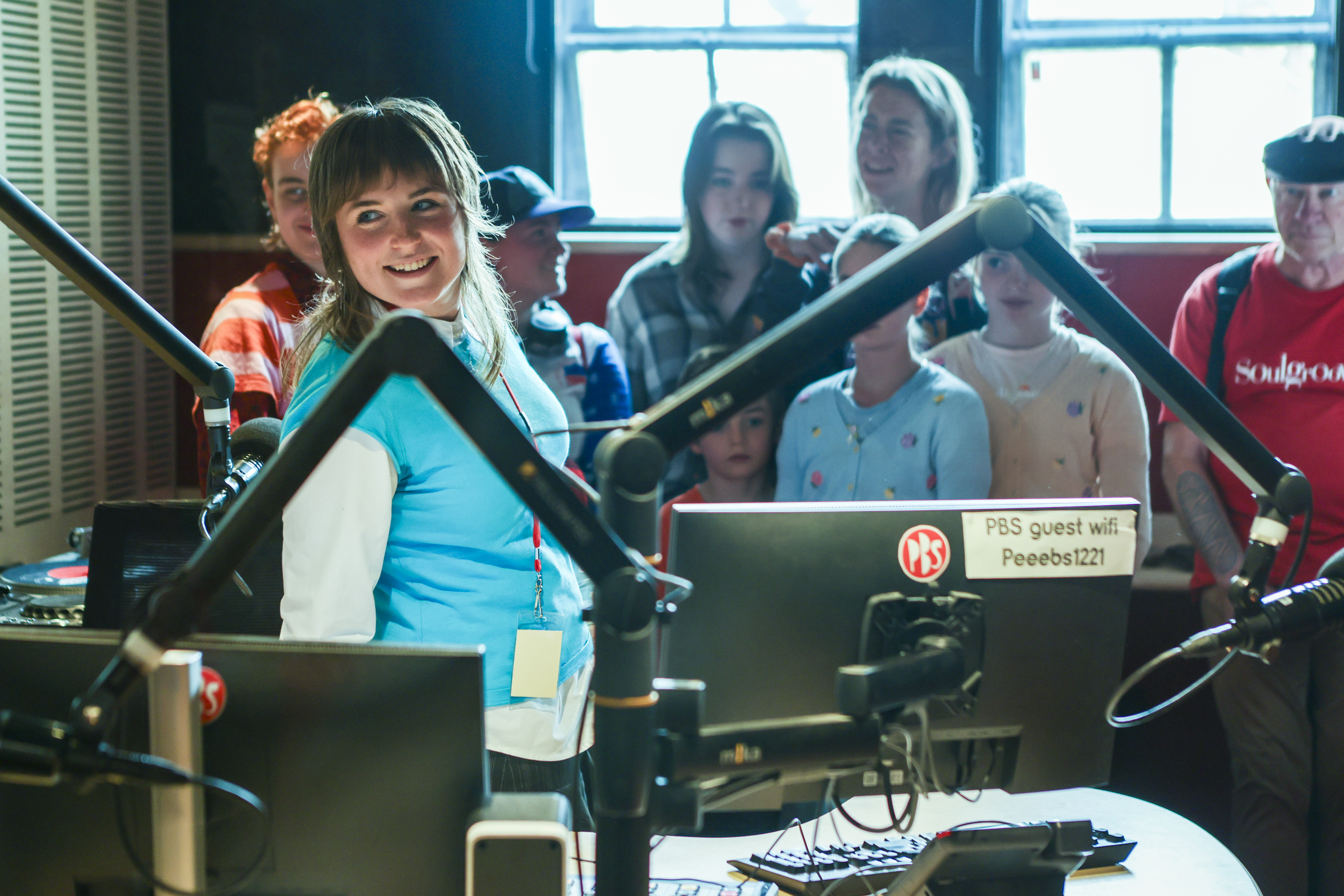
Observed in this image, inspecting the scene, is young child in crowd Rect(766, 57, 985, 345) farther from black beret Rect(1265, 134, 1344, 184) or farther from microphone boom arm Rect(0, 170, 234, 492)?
microphone boom arm Rect(0, 170, 234, 492)

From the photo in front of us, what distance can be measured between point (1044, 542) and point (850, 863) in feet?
1.67

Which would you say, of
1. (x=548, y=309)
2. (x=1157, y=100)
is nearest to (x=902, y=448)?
(x=548, y=309)

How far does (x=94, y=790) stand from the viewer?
0.99 metres

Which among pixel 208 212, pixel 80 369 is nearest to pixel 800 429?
pixel 80 369

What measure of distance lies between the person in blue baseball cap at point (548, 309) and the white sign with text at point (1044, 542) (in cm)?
167

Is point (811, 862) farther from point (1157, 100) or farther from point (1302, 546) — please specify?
point (1157, 100)

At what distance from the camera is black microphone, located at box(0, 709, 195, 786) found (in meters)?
0.74

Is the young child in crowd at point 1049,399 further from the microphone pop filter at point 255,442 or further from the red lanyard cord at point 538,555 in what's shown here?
the microphone pop filter at point 255,442

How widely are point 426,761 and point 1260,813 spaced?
2.21 meters

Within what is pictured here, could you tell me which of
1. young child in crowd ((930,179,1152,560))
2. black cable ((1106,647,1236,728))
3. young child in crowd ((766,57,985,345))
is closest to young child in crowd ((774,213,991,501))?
young child in crowd ((930,179,1152,560))

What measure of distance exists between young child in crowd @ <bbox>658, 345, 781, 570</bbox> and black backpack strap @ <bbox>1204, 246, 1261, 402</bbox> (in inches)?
39.6

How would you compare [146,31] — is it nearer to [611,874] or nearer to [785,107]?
[785,107]

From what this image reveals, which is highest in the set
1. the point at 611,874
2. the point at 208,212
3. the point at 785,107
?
the point at 785,107

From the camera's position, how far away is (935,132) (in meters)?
3.10
